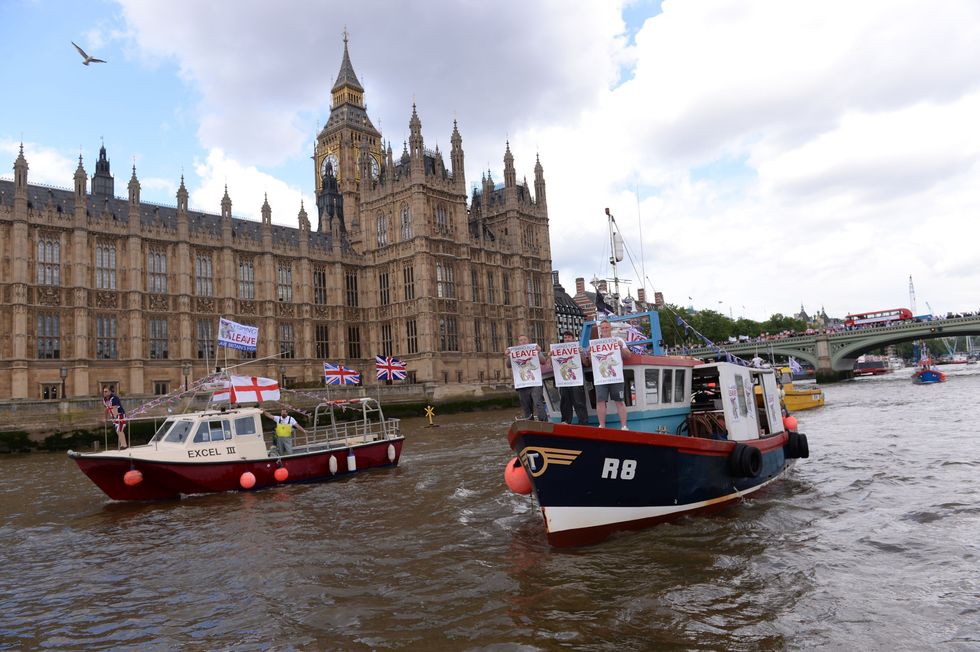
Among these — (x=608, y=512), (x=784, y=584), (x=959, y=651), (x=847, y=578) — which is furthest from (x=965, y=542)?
(x=608, y=512)

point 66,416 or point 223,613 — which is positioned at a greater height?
point 66,416

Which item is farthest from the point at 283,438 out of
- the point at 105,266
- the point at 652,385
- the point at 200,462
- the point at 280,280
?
the point at 280,280

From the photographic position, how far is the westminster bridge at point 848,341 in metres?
67.7

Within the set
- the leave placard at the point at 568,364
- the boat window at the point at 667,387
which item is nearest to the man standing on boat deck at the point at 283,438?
the leave placard at the point at 568,364

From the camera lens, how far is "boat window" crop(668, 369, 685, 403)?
47.0ft

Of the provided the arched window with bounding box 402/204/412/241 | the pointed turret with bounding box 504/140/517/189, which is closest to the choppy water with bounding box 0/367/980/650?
the arched window with bounding box 402/204/412/241

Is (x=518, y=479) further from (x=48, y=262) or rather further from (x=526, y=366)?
(x=48, y=262)

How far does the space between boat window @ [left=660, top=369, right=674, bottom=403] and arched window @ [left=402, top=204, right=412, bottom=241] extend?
50.0 metres

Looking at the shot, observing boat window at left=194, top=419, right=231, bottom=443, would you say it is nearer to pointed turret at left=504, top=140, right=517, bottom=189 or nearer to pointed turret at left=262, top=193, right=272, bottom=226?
pointed turret at left=262, top=193, right=272, bottom=226

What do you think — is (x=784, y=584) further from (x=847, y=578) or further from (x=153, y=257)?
(x=153, y=257)

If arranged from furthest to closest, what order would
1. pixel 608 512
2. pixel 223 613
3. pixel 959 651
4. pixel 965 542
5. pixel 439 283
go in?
pixel 439 283
pixel 608 512
pixel 965 542
pixel 223 613
pixel 959 651

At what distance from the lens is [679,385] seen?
14453 millimetres

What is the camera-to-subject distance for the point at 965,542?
10.9m

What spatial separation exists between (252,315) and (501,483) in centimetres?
4132
